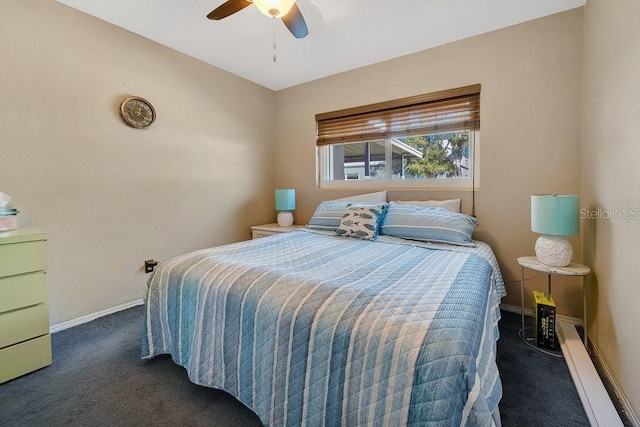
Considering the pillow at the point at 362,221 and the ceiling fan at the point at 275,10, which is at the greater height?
the ceiling fan at the point at 275,10

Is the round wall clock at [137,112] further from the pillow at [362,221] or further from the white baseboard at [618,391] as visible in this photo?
the white baseboard at [618,391]

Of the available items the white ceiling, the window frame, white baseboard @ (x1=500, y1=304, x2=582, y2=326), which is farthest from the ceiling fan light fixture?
white baseboard @ (x1=500, y1=304, x2=582, y2=326)

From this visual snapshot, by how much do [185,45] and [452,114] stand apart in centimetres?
258

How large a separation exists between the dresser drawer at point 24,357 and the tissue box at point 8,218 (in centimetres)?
71

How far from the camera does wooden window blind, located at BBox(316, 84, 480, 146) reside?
2555mm

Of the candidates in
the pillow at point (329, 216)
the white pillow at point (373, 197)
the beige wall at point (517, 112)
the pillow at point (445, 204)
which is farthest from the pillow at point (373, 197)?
the pillow at point (445, 204)

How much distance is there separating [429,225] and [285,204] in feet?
5.71

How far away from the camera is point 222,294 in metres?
1.35

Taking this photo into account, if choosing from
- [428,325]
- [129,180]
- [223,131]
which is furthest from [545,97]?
[129,180]

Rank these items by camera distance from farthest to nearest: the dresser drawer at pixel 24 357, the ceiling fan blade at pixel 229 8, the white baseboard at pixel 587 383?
1. the ceiling fan blade at pixel 229 8
2. the dresser drawer at pixel 24 357
3. the white baseboard at pixel 587 383

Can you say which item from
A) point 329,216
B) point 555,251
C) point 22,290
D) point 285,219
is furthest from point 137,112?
point 555,251

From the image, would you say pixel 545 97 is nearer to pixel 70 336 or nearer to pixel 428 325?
pixel 428 325

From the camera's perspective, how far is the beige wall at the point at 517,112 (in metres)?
2.14

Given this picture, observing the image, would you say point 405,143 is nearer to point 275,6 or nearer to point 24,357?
point 275,6
